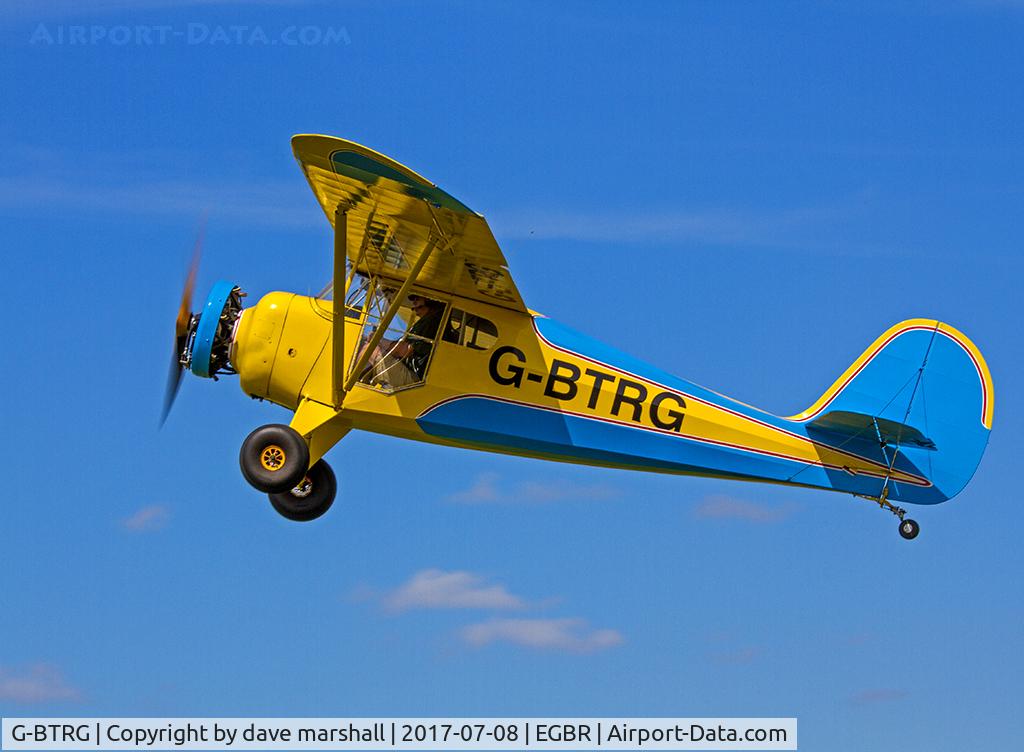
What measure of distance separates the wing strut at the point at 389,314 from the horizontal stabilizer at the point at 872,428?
3.97 metres

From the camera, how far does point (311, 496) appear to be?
51.6ft

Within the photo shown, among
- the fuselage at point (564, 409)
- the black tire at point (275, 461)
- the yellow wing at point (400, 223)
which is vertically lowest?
the black tire at point (275, 461)

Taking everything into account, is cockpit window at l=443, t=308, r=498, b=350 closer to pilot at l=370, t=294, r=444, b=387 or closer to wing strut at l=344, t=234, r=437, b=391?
pilot at l=370, t=294, r=444, b=387

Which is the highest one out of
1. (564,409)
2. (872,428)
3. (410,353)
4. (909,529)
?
(410,353)

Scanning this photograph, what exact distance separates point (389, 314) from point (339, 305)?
1.53 feet

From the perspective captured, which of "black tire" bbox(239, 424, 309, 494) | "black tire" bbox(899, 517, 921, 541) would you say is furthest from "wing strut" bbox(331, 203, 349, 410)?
"black tire" bbox(899, 517, 921, 541)

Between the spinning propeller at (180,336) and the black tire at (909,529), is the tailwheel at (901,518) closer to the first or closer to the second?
the black tire at (909,529)

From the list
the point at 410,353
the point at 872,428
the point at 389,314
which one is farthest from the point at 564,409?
the point at 872,428

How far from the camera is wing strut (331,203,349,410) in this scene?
563 inches

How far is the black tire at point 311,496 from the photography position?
15.7 meters

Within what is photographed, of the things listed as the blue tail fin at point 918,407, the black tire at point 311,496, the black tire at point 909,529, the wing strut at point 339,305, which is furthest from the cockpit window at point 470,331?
the black tire at point 909,529

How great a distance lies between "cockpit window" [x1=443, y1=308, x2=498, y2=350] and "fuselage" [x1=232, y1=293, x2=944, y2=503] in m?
0.04

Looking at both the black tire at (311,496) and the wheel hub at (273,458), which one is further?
the black tire at (311,496)

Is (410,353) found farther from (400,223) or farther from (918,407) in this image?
(918,407)
